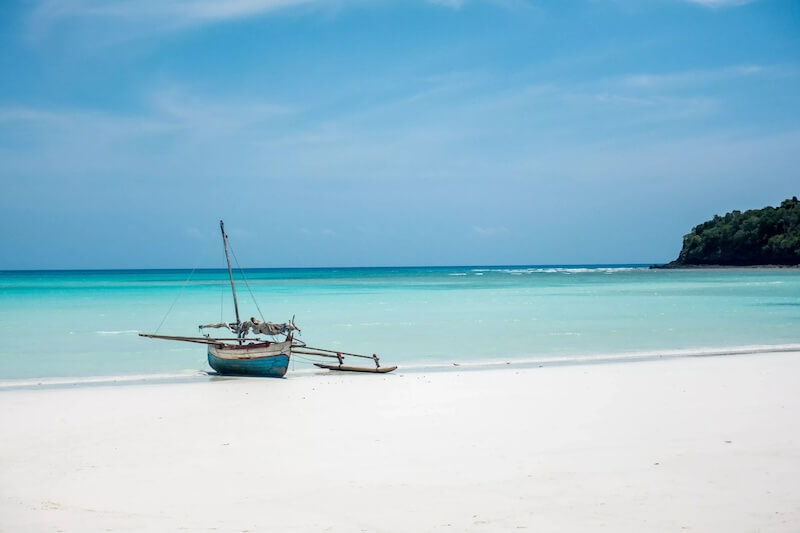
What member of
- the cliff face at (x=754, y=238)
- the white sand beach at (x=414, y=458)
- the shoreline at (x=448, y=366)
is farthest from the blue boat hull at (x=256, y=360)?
the cliff face at (x=754, y=238)

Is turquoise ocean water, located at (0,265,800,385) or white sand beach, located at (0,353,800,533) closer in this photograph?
white sand beach, located at (0,353,800,533)

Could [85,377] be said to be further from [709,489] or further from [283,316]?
[283,316]

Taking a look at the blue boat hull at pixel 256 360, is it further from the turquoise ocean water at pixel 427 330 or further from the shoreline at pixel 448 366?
the turquoise ocean water at pixel 427 330

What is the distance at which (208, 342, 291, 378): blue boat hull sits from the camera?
1426 centimetres

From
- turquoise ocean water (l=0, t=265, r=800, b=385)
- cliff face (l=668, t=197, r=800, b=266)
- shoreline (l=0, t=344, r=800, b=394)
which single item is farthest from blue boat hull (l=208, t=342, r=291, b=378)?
cliff face (l=668, t=197, r=800, b=266)

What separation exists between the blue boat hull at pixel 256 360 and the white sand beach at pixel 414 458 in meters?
2.00

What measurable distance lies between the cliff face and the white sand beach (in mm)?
91634

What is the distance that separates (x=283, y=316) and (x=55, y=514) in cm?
2697

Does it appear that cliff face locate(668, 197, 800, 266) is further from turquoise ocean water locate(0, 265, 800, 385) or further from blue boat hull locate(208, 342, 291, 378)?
blue boat hull locate(208, 342, 291, 378)

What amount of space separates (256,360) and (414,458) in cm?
757

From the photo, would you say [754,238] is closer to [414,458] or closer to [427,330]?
[427,330]

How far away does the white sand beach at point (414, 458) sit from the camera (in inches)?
220

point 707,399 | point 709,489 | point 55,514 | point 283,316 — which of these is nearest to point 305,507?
point 55,514

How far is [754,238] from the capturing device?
97.8m
